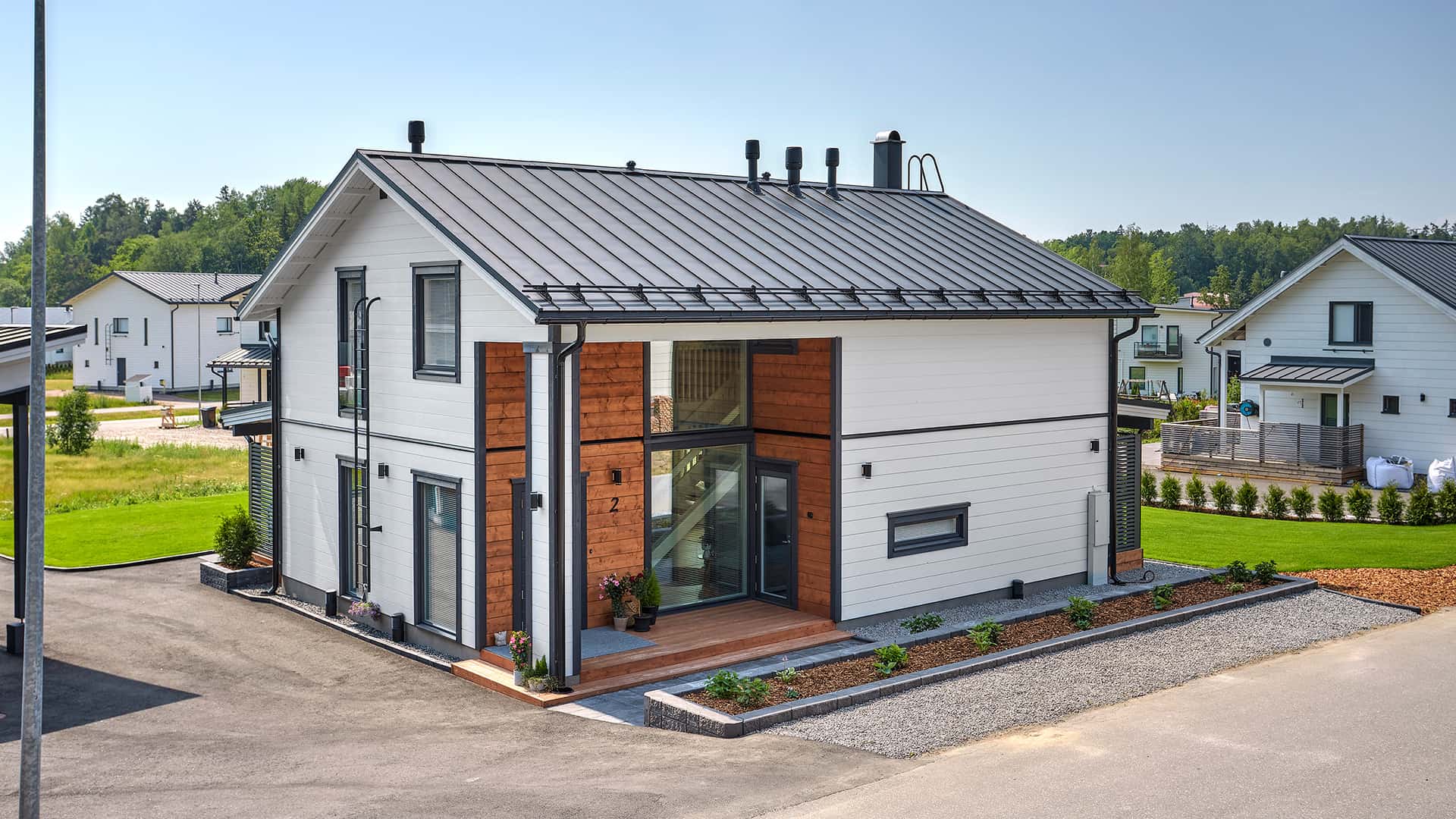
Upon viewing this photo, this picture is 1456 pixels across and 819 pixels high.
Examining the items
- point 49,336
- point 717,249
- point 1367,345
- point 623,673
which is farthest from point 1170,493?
point 49,336

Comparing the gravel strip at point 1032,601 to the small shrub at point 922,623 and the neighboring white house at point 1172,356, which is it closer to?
the small shrub at point 922,623

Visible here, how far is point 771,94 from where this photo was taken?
23.6m

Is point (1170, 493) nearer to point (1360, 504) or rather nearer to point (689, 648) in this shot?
point (1360, 504)

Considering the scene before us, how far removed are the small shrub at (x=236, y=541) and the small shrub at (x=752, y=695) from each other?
968 centimetres

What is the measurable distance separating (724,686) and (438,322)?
17.7 feet

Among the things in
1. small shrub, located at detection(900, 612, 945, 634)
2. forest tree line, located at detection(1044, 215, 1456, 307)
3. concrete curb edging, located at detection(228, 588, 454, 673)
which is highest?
forest tree line, located at detection(1044, 215, 1456, 307)

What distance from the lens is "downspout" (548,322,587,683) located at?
40.5 ft

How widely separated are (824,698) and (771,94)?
1457cm

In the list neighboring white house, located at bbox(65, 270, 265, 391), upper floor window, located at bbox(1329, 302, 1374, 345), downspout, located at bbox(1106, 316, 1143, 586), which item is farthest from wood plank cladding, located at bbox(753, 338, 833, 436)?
neighboring white house, located at bbox(65, 270, 265, 391)

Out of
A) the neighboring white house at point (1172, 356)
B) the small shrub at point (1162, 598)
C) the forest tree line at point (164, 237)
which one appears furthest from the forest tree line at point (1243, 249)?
the small shrub at point (1162, 598)

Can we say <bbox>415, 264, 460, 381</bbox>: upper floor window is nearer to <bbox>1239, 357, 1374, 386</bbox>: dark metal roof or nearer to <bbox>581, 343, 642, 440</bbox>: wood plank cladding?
<bbox>581, 343, 642, 440</bbox>: wood plank cladding

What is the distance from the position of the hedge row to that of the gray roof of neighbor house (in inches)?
1896

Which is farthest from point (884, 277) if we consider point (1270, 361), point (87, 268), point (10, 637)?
point (87, 268)

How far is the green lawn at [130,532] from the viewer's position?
20969 mm
